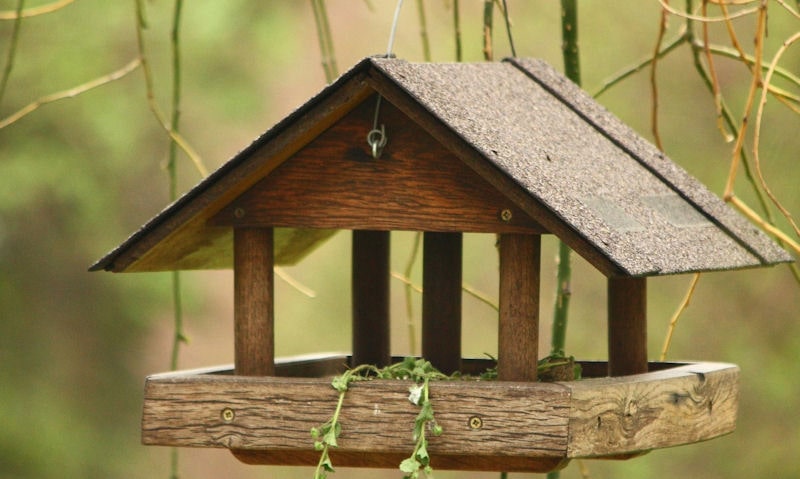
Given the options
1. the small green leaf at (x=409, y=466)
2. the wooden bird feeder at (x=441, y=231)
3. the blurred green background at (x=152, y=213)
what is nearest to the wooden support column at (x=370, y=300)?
the wooden bird feeder at (x=441, y=231)

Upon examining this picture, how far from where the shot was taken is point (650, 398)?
213 cm

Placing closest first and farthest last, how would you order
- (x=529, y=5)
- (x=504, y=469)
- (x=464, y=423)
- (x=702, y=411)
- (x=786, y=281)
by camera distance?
(x=464, y=423) < (x=504, y=469) < (x=702, y=411) < (x=786, y=281) < (x=529, y=5)

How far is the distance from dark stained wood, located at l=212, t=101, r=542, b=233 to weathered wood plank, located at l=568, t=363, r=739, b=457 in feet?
0.88

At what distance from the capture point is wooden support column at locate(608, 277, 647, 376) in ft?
7.93

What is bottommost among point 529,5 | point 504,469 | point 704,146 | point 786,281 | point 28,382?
point 504,469

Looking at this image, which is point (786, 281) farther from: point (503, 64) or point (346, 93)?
point (346, 93)

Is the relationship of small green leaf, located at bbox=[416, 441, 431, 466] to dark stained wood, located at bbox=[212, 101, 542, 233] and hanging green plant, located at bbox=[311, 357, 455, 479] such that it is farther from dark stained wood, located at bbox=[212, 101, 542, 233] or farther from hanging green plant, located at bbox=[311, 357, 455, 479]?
dark stained wood, located at bbox=[212, 101, 542, 233]

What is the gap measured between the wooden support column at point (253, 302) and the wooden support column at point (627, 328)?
63 centimetres

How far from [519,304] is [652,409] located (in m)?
0.29

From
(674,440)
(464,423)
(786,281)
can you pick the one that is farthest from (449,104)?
(786,281)

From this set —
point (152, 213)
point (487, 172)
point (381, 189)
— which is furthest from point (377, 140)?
point (152, 213)

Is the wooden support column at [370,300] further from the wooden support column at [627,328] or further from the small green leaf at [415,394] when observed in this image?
the small green leaf at [415,394]

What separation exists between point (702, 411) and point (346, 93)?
80 centimetres

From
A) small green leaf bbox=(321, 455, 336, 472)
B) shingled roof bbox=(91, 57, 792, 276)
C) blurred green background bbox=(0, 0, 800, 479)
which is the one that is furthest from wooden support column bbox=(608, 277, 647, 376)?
blurred green background bbox=(0, 0, 800, 479)
